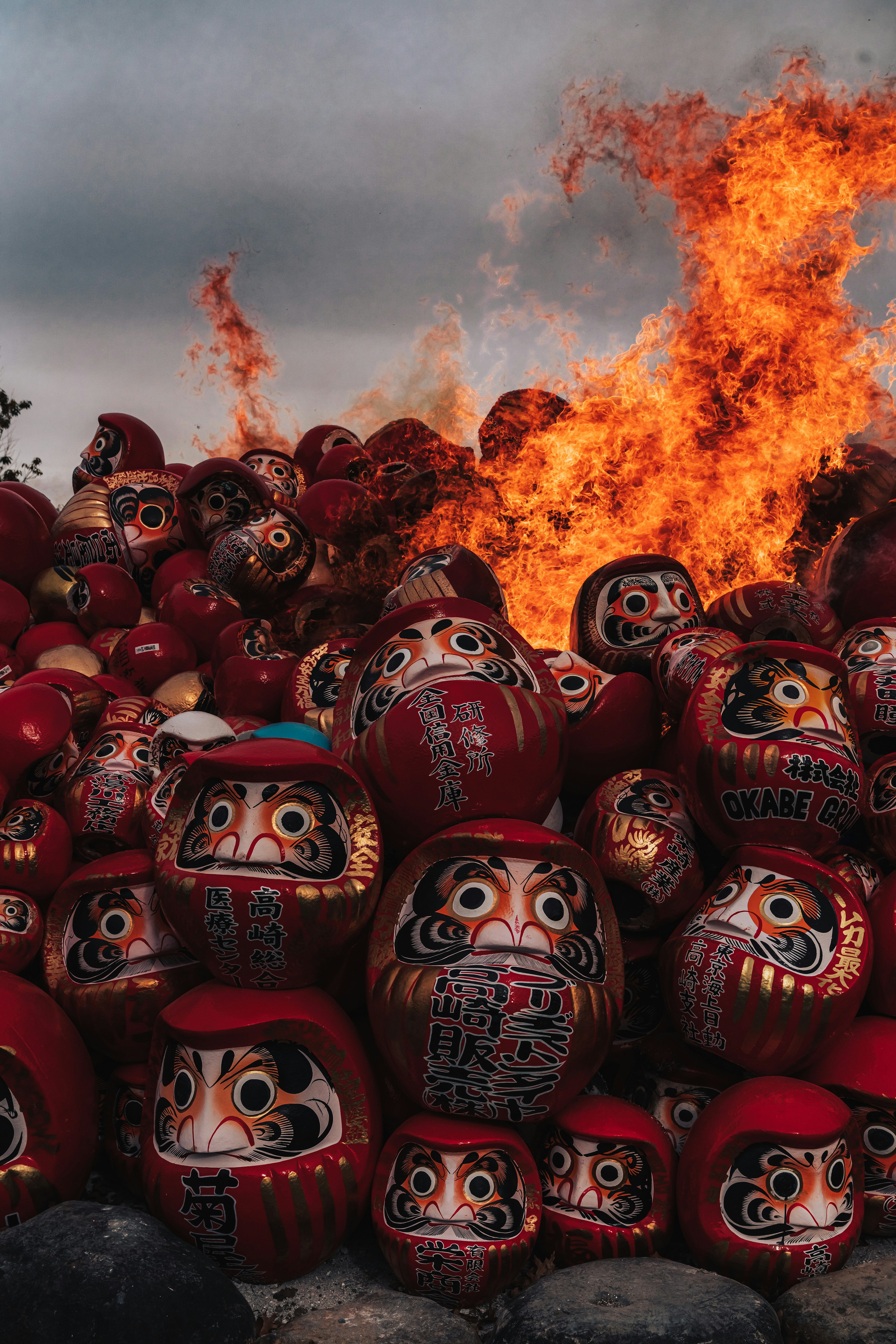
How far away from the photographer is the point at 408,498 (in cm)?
762

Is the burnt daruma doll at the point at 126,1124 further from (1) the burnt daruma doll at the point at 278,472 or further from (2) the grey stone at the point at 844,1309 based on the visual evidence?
(1) the burnt daruma doll at the point at 278,472

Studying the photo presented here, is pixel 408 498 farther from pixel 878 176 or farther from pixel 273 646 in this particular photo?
pixel 878 176

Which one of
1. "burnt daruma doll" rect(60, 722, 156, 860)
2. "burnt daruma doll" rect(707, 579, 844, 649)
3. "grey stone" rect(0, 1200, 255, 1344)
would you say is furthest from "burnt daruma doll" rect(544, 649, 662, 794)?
"grey stone" rect(0, 1200, 255, 1344)

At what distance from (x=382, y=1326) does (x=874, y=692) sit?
3.27 meters

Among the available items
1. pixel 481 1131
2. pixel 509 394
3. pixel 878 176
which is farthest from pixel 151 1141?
pixel 878 176

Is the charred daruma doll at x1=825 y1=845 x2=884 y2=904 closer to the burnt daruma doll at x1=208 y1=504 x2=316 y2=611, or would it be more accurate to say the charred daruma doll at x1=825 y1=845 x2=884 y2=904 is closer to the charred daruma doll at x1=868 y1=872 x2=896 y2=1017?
the charred daruma doll at x1=868 y1=872 x2=896 y2=1017

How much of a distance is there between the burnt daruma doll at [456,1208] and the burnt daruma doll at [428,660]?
1.44 meters

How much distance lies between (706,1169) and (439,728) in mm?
1711

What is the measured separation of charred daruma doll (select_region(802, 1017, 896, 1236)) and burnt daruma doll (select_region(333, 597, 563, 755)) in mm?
1669

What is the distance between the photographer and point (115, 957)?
11.7 ft

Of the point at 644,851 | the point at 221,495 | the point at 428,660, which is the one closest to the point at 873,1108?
the point at 644,851

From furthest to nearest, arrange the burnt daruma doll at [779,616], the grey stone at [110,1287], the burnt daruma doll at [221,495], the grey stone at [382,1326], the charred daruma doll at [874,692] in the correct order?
the burnt daruma doll at [221,495] → the burnt daruma doll at [779,616] → the charred daruma doll at [874,692] → the grey stone at [382,1326] → the grey stone at [110,1287]

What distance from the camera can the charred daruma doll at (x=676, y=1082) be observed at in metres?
3.56

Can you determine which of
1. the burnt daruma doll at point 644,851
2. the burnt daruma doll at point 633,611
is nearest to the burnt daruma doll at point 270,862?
the burnt daruma doll at point 644,851
